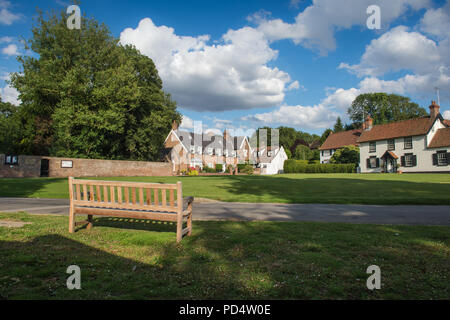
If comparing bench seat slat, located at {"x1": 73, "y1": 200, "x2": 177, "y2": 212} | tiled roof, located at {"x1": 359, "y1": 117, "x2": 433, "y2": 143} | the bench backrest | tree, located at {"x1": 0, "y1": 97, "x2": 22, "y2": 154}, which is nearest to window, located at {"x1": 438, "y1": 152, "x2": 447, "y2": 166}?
tiled roof, located at {"x1": 359, "y1": 117, "x2": 433, "y2": 143}

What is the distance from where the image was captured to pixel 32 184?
18.3 m

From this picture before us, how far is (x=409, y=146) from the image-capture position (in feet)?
151

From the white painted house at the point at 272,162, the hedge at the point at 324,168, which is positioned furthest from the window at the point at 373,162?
the white painted house at the point at 272,162

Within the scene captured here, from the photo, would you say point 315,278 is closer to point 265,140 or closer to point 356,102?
point 356,102

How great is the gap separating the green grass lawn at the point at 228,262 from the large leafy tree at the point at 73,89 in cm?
2823

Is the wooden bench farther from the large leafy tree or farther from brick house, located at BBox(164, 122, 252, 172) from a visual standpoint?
brick house, located at BBox(164, 122, 252, 172)

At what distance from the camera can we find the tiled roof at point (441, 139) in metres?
41.8

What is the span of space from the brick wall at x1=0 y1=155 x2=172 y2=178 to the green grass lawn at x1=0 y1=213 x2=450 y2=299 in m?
24.8

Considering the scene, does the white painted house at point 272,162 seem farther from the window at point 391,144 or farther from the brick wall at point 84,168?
the brick wall at point 84,168

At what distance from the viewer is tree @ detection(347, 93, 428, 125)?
77.0 m

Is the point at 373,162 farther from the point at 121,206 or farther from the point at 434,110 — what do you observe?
the point at 121,206

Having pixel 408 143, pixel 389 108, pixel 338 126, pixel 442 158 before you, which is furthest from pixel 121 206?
pixel 338 126
